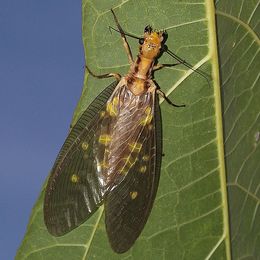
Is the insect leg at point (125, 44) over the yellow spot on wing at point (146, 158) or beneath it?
over

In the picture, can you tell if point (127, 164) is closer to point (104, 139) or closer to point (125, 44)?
point (104, 139)

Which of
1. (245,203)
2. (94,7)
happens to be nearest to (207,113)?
(245,203)

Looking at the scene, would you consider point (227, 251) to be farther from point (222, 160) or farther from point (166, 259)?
point (222, 160)

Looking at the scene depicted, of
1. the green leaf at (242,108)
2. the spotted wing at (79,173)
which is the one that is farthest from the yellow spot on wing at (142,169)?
the green leaf at (242,108)

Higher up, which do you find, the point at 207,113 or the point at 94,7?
the point at 94,7

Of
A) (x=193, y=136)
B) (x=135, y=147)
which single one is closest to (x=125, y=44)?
(x=193, y=136)

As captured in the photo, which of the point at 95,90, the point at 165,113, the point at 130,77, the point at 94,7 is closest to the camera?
the point at 94,7

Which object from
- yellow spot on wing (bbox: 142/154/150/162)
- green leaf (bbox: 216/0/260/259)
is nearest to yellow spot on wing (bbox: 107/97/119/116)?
yellow spot on wing (bbox: 142/154/150/162)

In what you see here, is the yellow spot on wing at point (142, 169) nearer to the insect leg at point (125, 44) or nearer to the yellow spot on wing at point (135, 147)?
the yellow spot on wing at point (135, 147)
